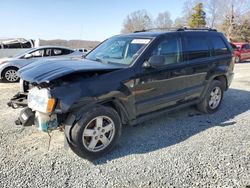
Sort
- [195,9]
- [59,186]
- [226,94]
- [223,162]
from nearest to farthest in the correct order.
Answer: [59,186]
[223,162]
[226,94]
[195,9]

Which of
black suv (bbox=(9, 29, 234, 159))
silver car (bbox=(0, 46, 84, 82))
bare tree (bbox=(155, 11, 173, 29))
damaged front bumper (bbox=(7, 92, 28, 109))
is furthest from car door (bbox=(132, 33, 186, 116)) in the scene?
bare tree (bbox=(155, 11, 173, 29))

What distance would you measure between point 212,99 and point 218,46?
122cm

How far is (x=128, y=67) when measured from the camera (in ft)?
12.4

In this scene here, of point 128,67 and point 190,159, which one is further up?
point 128,67

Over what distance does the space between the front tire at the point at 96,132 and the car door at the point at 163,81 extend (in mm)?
542

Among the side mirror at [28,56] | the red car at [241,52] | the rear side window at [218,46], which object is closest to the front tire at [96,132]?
the rear side window at [218,46]

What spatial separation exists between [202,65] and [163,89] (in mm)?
1235

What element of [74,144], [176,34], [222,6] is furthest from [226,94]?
[222,6]

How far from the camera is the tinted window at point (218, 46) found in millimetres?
5399

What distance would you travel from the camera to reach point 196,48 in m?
4.91

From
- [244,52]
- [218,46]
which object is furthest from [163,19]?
[218,46]

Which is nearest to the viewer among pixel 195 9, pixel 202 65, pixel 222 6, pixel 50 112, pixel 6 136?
pixel 50 112

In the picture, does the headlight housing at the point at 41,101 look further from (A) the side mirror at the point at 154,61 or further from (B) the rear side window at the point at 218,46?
(B) the rear side window at the point at 218,46

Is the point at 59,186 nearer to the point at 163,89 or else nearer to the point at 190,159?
the point at 190,159
